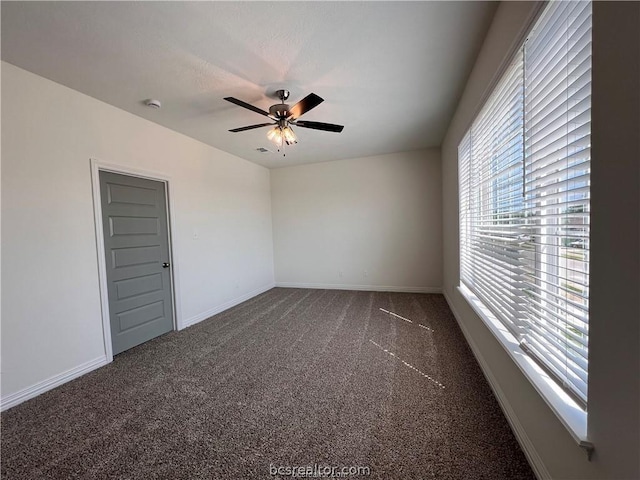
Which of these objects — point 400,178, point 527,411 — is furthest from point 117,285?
point 400,178

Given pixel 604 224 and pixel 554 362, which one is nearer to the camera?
pixel 604 224

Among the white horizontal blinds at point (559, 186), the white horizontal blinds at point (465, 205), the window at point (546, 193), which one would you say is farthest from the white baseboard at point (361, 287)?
→ the white horizontal blinds at point (559, 186)

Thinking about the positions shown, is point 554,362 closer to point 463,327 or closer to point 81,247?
point 463,327

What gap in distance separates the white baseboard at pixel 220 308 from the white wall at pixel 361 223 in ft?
2.43

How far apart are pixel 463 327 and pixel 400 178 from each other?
300cm

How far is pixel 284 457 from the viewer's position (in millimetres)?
1524

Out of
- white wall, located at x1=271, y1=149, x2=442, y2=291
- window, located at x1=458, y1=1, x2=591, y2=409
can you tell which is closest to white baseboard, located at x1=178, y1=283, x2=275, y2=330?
white wall, located at x1=271, y1=149, x2=442, y2=291

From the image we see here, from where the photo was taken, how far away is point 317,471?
56.4 inches

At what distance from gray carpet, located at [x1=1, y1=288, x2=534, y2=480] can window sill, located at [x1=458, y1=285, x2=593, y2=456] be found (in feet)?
1.60

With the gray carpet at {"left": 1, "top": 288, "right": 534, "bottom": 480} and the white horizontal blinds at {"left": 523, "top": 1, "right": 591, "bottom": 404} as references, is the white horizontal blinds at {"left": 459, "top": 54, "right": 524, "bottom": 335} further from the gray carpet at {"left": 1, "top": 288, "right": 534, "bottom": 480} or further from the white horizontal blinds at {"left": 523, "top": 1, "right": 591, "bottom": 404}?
the gray carpet at {"left": 1, "top": 288, "right": 534, "bottom": 480}

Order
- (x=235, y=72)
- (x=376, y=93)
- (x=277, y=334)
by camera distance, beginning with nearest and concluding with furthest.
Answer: (x=235, y=72)
(x=376, y=93)
(x=277, y=334)

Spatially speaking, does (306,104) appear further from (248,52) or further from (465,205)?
(465,205)

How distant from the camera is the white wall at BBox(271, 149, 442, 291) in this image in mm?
4996

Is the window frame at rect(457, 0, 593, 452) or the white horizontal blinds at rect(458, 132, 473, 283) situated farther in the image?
the white horizontal blinds at rect(458, 132, 473, 283)
